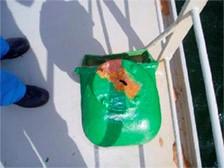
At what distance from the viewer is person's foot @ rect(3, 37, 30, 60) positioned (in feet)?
5.29

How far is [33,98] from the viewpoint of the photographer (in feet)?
4.99

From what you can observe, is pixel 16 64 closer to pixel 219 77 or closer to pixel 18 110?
pixel 18 110

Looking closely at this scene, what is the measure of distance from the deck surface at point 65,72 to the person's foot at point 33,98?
1.7 inches

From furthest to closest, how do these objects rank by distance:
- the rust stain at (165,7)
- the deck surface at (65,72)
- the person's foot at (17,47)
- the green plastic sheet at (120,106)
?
1. the rust stain at (165,7)
2. the person's foot at (17,47)
3. the deck surface at (65,72)
4. the green plastic sheet at (120,106)

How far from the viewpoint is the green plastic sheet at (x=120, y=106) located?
126 centimetres

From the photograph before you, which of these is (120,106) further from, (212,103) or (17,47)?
(17,47)

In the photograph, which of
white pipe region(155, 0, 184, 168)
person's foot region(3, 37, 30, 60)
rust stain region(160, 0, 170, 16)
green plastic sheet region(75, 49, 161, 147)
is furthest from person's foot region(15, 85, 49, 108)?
rust stain region(160, 0, 170, 16)

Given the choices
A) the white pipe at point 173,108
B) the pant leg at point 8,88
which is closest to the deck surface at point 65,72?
the white pipe at point 173,108

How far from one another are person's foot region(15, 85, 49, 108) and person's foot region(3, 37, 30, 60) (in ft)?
0.63

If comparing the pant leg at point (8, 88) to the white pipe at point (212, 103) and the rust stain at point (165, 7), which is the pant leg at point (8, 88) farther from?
the rust stain at point (165, 7)

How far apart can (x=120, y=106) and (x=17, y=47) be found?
0.65 metres

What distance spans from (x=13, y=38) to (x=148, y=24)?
691mm

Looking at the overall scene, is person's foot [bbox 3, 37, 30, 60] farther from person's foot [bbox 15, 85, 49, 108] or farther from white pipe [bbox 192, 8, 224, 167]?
white pipe [bbox 192, 8, 224, 167]

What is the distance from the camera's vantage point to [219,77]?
1971 mm
